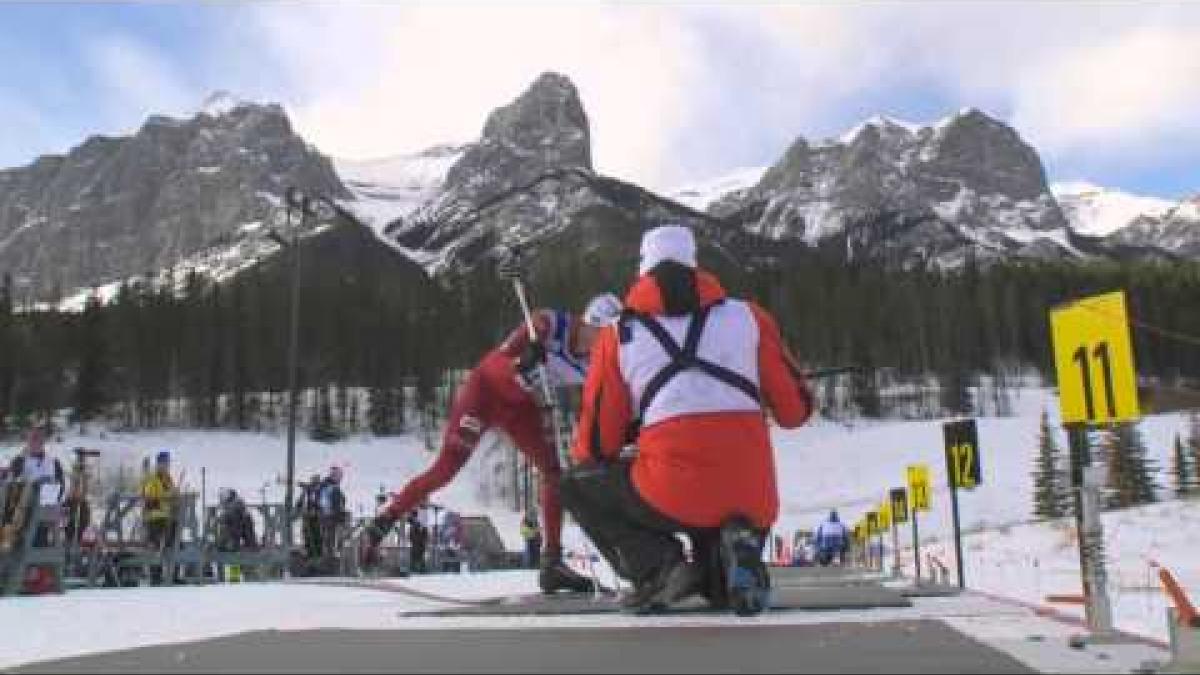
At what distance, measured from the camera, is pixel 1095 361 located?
4957 millimetres

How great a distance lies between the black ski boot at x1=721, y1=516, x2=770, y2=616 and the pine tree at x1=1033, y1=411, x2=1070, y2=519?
212ft

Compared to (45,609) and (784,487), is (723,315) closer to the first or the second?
(45,609)

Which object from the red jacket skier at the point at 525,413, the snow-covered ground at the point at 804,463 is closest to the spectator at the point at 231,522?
the red jacket skier at the point at 525,413

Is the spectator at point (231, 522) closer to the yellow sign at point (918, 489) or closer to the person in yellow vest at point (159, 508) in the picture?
the person in yellow vest at point (159, 508)

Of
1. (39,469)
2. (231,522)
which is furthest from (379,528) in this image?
(231,522)

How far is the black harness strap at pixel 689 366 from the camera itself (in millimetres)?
5117

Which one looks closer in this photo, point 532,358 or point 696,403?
point 696,403

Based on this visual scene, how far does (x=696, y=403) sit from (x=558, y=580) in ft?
9.79

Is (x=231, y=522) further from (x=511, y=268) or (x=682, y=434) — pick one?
(x=682, y=434)

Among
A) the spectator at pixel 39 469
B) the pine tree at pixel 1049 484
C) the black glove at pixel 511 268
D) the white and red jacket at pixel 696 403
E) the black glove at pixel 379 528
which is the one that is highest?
the pine tree at pixel 1049 484

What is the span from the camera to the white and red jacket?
5000 mm

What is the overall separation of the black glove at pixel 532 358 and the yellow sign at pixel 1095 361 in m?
3.26

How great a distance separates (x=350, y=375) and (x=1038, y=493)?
5863 centimetres

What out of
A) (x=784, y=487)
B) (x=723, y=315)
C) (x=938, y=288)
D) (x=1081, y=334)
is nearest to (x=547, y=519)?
(x=723, y=315)
